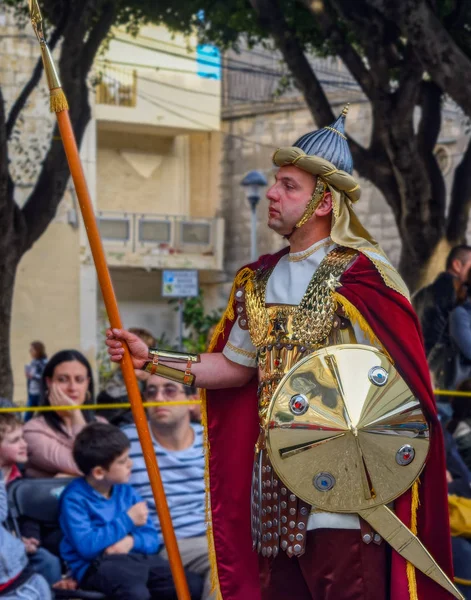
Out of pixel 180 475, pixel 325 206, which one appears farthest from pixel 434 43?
pixel 325 206

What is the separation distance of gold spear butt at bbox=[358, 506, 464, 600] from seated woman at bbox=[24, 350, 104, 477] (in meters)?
2.34

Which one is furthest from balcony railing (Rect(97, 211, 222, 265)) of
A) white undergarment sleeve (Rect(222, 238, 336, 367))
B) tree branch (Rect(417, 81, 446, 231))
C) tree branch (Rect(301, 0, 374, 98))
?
white undergarment sleeve (Rect(222, 238, 336, 367))

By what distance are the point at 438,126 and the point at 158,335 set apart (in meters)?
9.39

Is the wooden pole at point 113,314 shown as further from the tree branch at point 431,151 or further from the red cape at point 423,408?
the tree branch at point 431,151

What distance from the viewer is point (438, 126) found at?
1098 cm

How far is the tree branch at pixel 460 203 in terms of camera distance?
11.2m

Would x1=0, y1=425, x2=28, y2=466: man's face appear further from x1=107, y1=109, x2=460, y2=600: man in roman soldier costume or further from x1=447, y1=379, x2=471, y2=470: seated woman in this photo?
x1=447, y1=379, x2=471, y2=470: seated woman

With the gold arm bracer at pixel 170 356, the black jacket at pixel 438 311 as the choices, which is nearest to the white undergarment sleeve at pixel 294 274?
the gold arm bracer at pixel 170 356

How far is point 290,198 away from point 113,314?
0.65 metres

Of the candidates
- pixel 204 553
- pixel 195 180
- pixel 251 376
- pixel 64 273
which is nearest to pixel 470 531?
pixel 204 553

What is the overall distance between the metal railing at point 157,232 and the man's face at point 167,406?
1268cm

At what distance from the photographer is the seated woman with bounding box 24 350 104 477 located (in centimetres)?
548

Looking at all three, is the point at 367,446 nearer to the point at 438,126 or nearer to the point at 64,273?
the point at 438,126

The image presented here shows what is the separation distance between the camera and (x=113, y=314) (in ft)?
12.1
